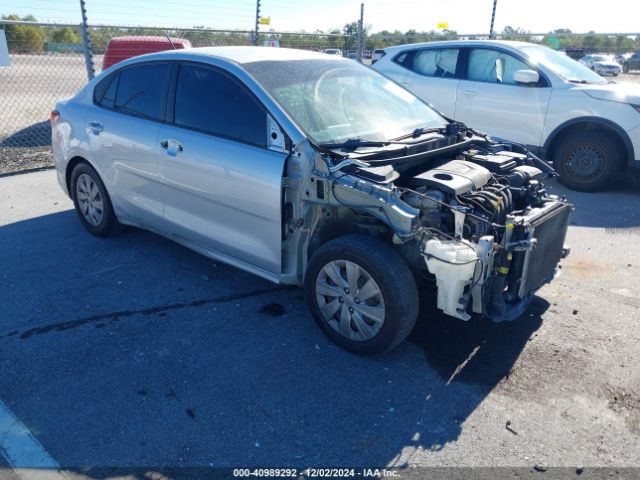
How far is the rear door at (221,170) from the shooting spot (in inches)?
147

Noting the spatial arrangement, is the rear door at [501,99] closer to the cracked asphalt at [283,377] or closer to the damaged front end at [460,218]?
the cracked asphalt at [283,377]

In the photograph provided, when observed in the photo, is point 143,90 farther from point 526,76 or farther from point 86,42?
point 86,42

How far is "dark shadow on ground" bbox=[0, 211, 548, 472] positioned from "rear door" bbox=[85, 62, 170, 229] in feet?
2.07

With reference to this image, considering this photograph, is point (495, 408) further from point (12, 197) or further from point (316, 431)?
point (12, 197)

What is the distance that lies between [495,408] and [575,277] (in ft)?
6.99

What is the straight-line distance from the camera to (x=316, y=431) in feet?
9.59

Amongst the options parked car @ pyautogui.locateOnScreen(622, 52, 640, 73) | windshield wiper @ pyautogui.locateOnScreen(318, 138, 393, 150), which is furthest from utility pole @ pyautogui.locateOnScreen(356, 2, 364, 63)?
parked car @ pyautogui.locateOnScreen(622, 52, 640, 73)

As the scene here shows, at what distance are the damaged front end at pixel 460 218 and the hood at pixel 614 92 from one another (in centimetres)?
375

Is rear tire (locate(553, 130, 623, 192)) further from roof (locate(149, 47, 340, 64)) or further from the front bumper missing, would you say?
roof (locate(149, 47, 340, 64))

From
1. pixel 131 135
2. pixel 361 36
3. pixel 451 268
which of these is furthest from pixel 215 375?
pixel 361 36

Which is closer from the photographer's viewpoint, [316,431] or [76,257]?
[316,431]

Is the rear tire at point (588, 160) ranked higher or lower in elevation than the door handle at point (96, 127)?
lower

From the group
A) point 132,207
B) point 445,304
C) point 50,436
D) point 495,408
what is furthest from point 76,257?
point 495,408

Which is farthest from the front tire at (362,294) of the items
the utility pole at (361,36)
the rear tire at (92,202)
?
the utility pole at (361,36)
